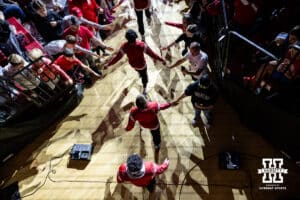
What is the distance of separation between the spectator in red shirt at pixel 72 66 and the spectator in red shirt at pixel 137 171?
1696 millimetres

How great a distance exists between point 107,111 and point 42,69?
1249 mm

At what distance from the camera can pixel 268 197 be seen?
4031 mm

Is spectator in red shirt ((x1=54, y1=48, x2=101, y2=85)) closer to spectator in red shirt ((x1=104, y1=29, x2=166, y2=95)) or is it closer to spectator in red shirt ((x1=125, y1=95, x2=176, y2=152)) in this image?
spectator in red shirt ((x1=104, y1=29, x2=166, y2=95))

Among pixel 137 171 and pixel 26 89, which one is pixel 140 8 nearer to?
pixel 26 89

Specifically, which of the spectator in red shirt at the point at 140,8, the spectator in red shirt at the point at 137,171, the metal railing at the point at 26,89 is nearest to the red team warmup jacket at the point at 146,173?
the spectator in red shirt at the point at 137,171

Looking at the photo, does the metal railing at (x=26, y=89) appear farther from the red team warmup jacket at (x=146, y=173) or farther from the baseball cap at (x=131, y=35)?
the red team warmup jacket at (x=146, y=173)

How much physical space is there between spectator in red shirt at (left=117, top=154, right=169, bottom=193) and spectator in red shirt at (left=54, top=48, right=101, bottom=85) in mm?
1696

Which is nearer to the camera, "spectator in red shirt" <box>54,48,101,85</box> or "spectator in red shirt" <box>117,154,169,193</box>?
"spectator in red shirt" <box>117,154,169,193</box>

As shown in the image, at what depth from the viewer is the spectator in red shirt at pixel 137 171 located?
3.36 m

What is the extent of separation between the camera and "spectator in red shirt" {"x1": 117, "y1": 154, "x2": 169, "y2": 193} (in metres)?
3.36

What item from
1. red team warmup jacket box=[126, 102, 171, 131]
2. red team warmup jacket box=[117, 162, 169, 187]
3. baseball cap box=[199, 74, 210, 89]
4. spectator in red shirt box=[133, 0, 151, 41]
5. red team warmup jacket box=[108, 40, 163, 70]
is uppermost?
spectator in red shirt box=[133, 0, 151, 41]

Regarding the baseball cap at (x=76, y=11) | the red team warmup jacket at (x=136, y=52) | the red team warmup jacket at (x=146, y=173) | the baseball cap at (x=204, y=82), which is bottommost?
the red team warmup jacket at (x=146, y=173)

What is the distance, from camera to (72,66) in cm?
480

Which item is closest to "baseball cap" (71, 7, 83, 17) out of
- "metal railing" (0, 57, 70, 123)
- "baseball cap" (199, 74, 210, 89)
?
"metal railing" (0, 57, 70, 123)
